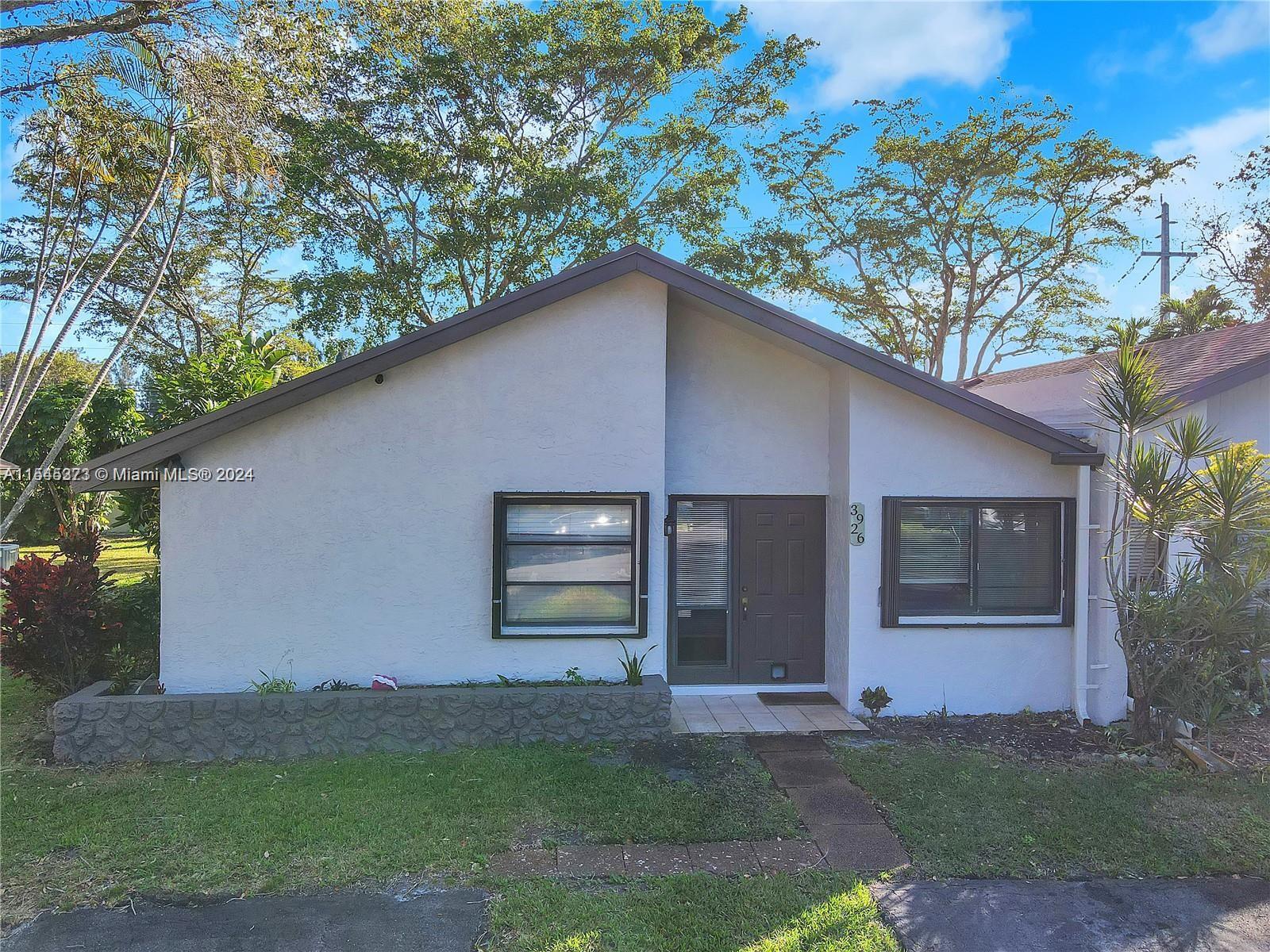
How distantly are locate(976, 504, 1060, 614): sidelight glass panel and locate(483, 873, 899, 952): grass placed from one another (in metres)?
4.36

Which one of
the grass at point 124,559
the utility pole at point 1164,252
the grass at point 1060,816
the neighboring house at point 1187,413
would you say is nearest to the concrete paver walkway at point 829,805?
the grass at point 1060,816

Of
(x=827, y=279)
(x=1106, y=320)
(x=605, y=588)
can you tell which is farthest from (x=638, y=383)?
(x=1106, y=320)

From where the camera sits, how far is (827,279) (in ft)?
69.9

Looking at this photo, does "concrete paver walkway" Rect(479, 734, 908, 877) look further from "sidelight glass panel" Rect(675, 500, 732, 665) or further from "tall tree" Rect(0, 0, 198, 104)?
"tall tree" Rect(0, 0, 198, 104)

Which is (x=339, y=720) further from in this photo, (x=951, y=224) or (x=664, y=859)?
(x=951, y=224)

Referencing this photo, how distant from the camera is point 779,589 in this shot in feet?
28.0

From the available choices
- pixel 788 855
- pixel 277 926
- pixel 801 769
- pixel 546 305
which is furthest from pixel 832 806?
pixel 546 305

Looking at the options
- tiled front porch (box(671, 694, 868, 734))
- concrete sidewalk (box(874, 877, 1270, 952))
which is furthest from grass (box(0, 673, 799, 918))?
concrete sidewalk (box(874, 877, 1270, 952))

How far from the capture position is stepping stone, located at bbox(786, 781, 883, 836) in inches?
208

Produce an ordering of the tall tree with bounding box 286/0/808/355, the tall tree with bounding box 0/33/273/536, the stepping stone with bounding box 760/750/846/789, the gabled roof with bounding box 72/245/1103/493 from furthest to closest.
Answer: the tall tree with bounding box 286/0/808/355, the tall tree with bounding box 0/33/273/536, the gabled roof with bounding box 72/245/1103/493, the stepping stone with bounding box 760/750/846/789

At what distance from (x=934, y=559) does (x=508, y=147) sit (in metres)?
15.3

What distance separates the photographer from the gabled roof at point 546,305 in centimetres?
668

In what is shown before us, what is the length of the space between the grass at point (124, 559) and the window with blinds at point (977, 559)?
14785 mm

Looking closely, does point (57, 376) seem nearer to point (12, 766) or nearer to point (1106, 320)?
point (12, 766)
